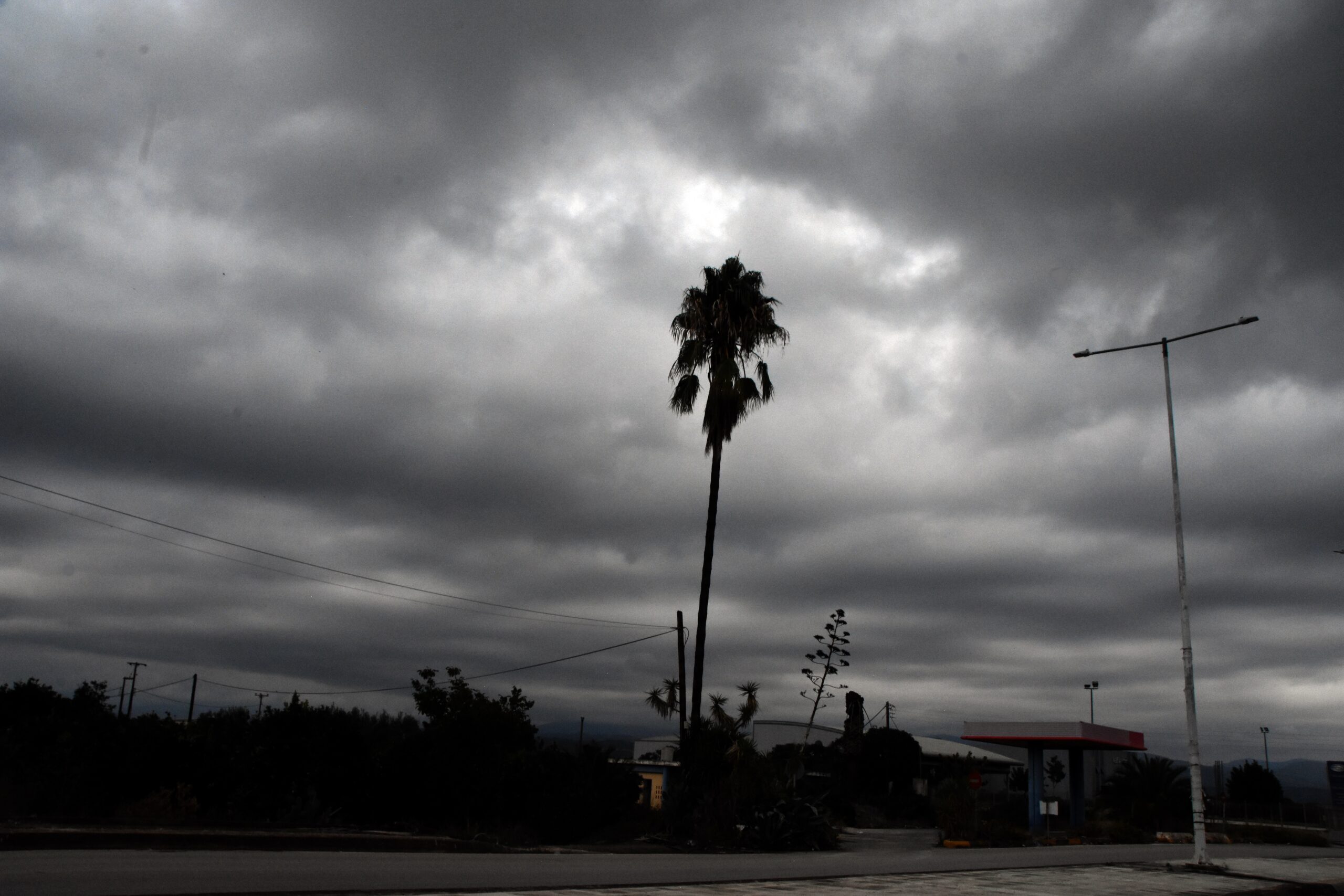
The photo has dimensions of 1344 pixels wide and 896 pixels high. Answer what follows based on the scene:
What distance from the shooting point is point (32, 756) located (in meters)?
30.5

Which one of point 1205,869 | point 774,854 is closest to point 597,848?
point 774,854

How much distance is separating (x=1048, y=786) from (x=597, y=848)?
7915 cm

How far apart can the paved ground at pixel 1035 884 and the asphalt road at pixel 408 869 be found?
33.9 inches

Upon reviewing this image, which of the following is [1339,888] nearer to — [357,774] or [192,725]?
[357,774]

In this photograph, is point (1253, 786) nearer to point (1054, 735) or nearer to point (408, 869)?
point (1054, 735)

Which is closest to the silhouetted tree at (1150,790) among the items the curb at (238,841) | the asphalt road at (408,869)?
the asphalt road at (408,869)

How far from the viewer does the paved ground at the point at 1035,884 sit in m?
12.6

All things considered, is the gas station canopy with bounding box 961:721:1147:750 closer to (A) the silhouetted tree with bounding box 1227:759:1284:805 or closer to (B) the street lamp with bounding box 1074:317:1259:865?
(B) the street lamp with bounding box 1074:317:1259:865

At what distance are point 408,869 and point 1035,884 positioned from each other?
29.2ft

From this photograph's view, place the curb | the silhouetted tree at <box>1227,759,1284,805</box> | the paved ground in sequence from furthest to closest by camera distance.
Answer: the silhouetted tree at <box>1227,759,1284,805</box> < the curb < the paved ground

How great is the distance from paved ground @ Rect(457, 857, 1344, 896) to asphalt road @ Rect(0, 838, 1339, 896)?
86cm

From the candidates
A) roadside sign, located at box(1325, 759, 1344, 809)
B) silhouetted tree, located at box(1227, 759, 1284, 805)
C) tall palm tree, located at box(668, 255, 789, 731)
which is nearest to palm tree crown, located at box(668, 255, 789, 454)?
tall palm tree, located at box(668, 255, 789, 731)

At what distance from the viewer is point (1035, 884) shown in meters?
15.4

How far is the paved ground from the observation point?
41.3 ft
